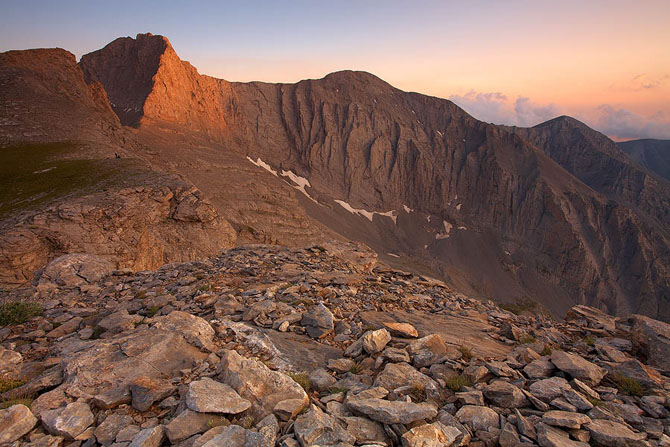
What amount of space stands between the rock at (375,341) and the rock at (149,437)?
3.93m

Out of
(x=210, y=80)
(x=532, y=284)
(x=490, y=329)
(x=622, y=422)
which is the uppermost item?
(x=210, y=80)

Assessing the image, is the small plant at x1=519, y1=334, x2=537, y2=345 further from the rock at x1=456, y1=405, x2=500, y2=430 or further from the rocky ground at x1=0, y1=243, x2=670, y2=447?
the rock at x1=456, y1=405, x2=500, y2=430

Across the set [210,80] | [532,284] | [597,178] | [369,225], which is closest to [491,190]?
[532,284]

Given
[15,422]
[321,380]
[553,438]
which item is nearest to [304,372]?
[321,380]

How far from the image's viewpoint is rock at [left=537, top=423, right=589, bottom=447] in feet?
15.2

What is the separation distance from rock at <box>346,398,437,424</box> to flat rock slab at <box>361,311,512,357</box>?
3.10 m

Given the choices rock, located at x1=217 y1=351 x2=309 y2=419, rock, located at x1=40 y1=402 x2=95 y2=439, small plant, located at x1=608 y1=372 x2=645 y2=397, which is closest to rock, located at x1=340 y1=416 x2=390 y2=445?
rock, located at x1=217 y1=351 x2=309 y2=419

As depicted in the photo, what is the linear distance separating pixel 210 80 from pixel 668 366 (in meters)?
148

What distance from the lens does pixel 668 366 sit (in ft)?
27.0

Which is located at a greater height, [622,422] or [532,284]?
[622,422]

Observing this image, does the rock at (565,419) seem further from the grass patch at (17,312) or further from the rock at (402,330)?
the grass patch at (17,312)

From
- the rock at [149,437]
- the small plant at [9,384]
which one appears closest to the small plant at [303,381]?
the rock at [149,437]

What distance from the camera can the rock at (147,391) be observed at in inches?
204

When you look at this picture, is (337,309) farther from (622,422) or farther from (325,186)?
(325,186)
